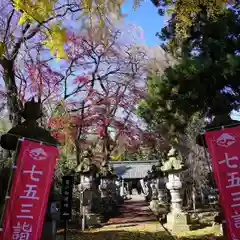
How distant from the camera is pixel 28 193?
4.02 metres

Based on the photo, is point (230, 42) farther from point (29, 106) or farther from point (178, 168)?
point (29, 106)

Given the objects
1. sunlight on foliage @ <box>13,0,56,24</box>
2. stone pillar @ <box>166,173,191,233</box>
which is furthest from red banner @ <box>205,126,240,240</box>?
stone pillar @ <box>166,173,191,233</box>

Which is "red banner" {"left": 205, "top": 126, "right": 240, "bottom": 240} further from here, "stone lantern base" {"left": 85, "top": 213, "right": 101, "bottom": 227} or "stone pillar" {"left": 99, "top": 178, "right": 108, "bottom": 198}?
"stone pillar" {"left": 99, "top": 178, "right": 108, "bottom": 198}

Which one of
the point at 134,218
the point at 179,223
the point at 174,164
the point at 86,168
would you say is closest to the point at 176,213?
the point at 179,223

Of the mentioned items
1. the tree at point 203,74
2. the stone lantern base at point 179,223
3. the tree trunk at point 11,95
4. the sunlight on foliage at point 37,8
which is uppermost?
the tree at point 203,74

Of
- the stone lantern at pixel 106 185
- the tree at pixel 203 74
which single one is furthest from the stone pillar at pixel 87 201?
the stone lantern at pixel 106 185

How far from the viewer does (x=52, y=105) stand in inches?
450

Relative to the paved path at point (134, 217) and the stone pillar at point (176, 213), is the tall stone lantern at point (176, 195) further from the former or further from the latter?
the paved path at point (134, 217)

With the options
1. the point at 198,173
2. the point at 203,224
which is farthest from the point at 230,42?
the point at 198,173

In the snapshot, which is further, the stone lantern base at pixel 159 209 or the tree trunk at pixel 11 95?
the stone lantern base at pixel 159 209

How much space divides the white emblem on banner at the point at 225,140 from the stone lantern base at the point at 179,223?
19.8 ft

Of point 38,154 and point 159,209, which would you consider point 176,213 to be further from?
point 38,154

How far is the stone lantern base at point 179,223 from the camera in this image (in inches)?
388

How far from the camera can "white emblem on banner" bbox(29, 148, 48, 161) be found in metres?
4.24
